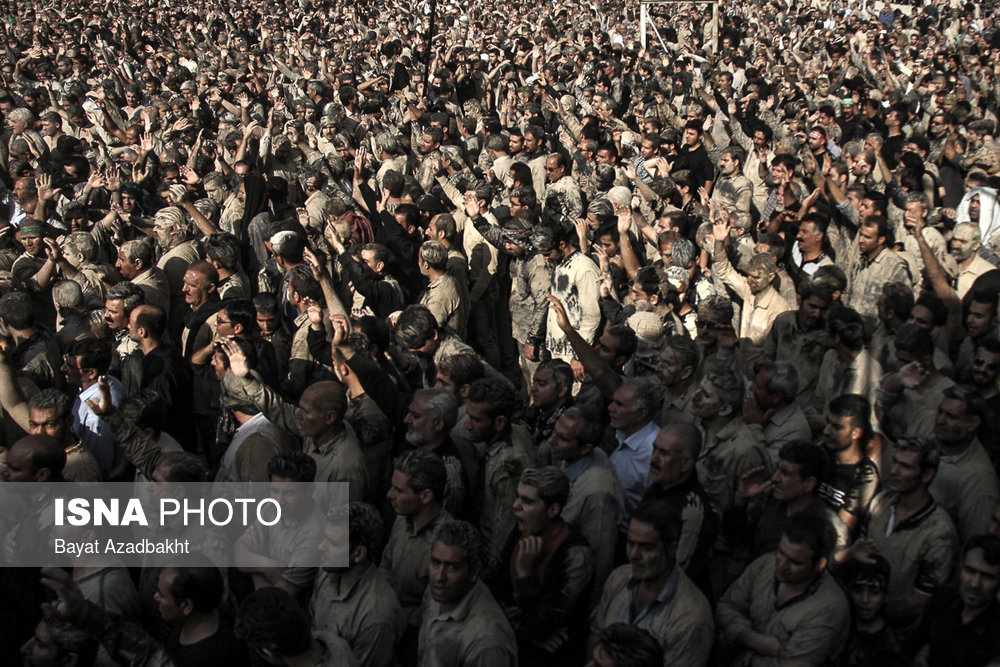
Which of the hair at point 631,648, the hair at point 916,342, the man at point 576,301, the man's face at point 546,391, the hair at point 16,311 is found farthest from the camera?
the man at point 576,301

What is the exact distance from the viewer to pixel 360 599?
402 cm

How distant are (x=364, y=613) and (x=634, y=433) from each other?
1984 mm

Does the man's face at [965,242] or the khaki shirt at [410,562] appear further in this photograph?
the man's face at [965,242]

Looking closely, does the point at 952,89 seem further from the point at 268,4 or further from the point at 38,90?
the point at 268,4

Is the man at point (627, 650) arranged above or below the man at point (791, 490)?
above

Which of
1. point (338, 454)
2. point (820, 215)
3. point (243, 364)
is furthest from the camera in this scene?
point (820, 215)

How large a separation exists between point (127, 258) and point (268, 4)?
77.3 feet

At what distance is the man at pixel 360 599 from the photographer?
396 centimetres

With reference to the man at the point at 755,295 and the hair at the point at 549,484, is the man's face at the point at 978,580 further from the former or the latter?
the man at the point at 755,295

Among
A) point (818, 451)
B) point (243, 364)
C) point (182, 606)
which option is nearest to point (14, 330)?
point (243, 364)

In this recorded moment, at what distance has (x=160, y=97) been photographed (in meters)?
15.1

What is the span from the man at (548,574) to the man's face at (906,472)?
1459mm

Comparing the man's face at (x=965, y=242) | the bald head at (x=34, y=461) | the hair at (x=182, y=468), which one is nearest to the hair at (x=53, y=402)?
the bald head at (x=34, y=461)

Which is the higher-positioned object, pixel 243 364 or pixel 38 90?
pixel 243 364
